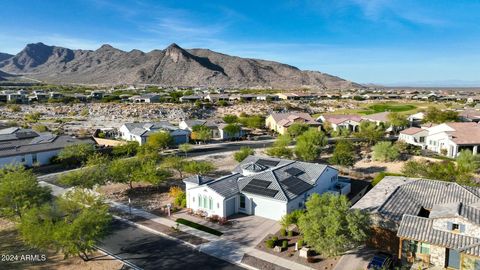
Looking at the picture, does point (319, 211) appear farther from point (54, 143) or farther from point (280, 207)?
point (54, 143)

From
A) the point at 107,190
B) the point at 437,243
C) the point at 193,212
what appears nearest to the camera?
the point at 437,243

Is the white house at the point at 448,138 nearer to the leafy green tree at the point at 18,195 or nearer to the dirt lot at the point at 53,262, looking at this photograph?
the dirt lot at the point at 53,262

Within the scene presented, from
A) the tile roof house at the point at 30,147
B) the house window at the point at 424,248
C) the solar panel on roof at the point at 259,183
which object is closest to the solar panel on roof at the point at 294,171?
the solar panel on roof at the point at 259,183

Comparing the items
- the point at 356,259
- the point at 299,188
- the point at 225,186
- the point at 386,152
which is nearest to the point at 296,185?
the point at 299,188

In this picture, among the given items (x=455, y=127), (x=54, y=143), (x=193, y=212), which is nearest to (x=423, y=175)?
(x=455, y=127)

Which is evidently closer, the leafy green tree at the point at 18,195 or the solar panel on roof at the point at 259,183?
the leafy green tree at the point at 18,195

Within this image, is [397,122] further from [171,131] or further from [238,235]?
[238,235]
